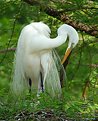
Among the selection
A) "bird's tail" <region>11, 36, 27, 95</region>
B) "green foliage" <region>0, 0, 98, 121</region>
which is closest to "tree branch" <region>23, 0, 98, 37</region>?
"green foliage" <region>0, 0, 98, 121</region>

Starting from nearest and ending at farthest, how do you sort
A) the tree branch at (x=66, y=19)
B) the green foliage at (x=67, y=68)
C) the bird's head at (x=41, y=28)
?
1. the green foliage at (x=67, y=68)
2. the tree branch at (x=66, y=19)
3. the bird's head at (x=41, y=28)

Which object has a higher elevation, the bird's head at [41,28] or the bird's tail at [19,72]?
the bird's head at [41,28]

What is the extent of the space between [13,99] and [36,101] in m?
0.51

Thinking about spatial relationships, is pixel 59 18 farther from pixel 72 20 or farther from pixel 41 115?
pixel 41 115

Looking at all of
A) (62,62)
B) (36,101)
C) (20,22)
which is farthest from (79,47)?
(36,101)

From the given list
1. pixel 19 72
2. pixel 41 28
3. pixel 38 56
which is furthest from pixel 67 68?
pixel 41 28

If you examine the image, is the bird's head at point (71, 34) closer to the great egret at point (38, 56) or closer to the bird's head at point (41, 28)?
the great egret at point (38, 56)

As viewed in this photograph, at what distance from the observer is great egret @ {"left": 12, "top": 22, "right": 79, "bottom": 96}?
511 centimetres

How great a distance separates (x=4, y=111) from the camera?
12.9 feet

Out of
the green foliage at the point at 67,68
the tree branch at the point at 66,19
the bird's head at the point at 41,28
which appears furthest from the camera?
the bird's head at the point at 41,28

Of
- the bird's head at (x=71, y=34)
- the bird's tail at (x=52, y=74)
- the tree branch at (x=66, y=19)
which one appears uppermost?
the tree branch at (x=66, y=19)

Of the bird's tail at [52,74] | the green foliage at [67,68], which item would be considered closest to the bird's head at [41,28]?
the green foliage at [67,68]

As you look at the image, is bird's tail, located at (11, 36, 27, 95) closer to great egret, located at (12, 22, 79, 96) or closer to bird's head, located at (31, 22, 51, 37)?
great egret, located at (12, 22, 79, 96)

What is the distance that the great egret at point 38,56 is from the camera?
511 cm
